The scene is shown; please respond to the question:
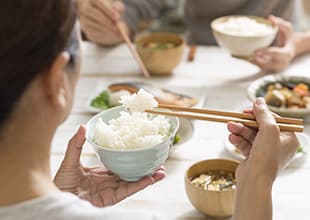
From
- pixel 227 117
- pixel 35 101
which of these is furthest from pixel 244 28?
pixel 35 101

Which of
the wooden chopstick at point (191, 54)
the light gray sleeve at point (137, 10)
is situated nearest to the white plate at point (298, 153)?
A: the wooden chopstick at point (191, 54)

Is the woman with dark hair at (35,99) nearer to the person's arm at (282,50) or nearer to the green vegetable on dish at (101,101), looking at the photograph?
the green vegetable on dish at (101,101)

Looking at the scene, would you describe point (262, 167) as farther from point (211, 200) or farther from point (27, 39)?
point (27, 39)

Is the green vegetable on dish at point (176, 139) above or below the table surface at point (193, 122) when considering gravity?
above

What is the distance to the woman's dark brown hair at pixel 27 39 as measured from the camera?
74 cm

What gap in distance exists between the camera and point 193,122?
5.61 ft

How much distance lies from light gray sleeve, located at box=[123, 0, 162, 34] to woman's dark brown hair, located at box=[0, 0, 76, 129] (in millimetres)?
1712

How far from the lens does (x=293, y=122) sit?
1243 mm

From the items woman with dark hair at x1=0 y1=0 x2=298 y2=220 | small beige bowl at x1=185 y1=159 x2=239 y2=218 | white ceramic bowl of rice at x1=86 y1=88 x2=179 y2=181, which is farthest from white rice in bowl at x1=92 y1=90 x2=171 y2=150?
woman with dark hair at x1=0 y1=0 x2=298 y2=220

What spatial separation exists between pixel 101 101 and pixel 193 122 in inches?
11.4

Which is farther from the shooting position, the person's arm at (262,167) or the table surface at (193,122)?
the table surface at (193,122)

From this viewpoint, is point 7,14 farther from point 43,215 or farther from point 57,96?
point 43,215

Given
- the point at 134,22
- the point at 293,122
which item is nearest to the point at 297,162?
the point at 293,122

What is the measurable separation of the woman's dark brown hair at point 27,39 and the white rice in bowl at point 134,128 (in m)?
0.48
